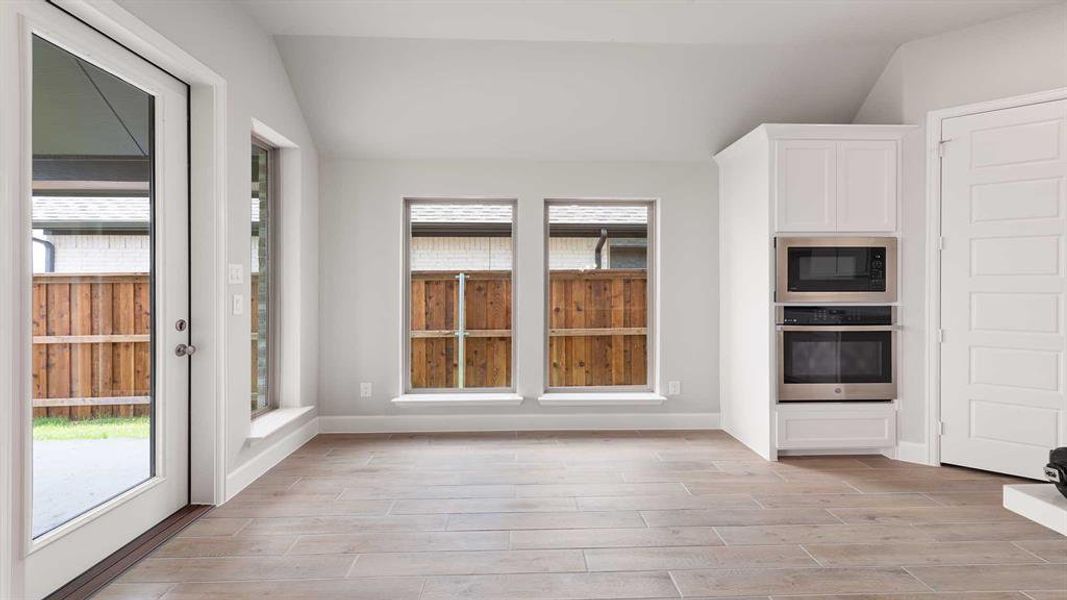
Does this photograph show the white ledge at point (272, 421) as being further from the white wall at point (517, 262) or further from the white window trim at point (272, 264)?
the white wall at point (517, 262)

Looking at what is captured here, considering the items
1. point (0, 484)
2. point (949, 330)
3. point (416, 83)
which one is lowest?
point (0, 484)

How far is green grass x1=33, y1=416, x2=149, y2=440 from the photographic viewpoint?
1985mm

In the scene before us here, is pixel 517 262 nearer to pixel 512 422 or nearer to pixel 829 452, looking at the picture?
pixel 512 422

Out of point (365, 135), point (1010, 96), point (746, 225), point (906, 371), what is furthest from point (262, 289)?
point (1010, 96)

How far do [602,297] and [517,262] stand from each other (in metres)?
0.73

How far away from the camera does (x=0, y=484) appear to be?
1710mm

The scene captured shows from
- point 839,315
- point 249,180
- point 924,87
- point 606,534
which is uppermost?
point 924,87

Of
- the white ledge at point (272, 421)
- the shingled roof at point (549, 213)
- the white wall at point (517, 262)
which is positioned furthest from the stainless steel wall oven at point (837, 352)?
the white ledge at point (272, 421)

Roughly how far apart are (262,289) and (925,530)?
3.81 m

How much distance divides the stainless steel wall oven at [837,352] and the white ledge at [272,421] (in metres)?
3.04

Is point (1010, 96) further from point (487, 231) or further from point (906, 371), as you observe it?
point (487, 231)

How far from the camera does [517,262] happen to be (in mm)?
4348

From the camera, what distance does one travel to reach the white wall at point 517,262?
4.23 m

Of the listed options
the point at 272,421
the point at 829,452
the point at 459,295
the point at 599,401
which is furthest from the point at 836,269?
the point at 272,421
